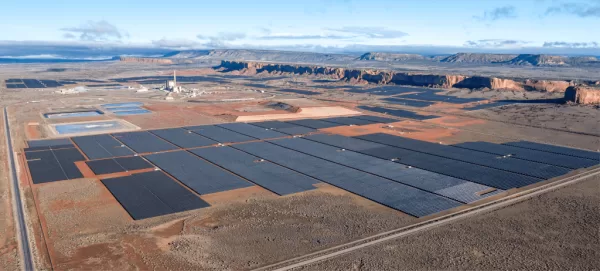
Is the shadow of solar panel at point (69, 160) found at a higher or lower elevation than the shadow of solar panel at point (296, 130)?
lower

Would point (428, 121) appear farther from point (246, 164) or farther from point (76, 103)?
point (76, 103)

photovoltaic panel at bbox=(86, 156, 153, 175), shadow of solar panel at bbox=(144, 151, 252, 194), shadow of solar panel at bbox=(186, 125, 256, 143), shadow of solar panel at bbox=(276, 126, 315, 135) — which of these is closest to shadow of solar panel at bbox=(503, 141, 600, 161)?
shadow of solar panel at bbox=(276, 126, 315, 135)

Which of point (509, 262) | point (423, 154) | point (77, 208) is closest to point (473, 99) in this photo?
point (423, 154)

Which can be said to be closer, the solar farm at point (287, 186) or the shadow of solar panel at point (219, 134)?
the solar farm at point (287, 186)

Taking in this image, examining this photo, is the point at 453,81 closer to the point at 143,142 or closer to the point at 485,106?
the point at 485,106

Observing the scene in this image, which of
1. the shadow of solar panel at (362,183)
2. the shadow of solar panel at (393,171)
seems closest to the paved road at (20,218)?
the shadow of solar panel at (362,183)

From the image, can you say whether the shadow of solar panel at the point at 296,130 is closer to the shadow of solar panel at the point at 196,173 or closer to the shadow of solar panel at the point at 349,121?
the shadow of solar panel at the point at 349,121

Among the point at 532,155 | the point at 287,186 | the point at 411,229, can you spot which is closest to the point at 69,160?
the point at 287,186
